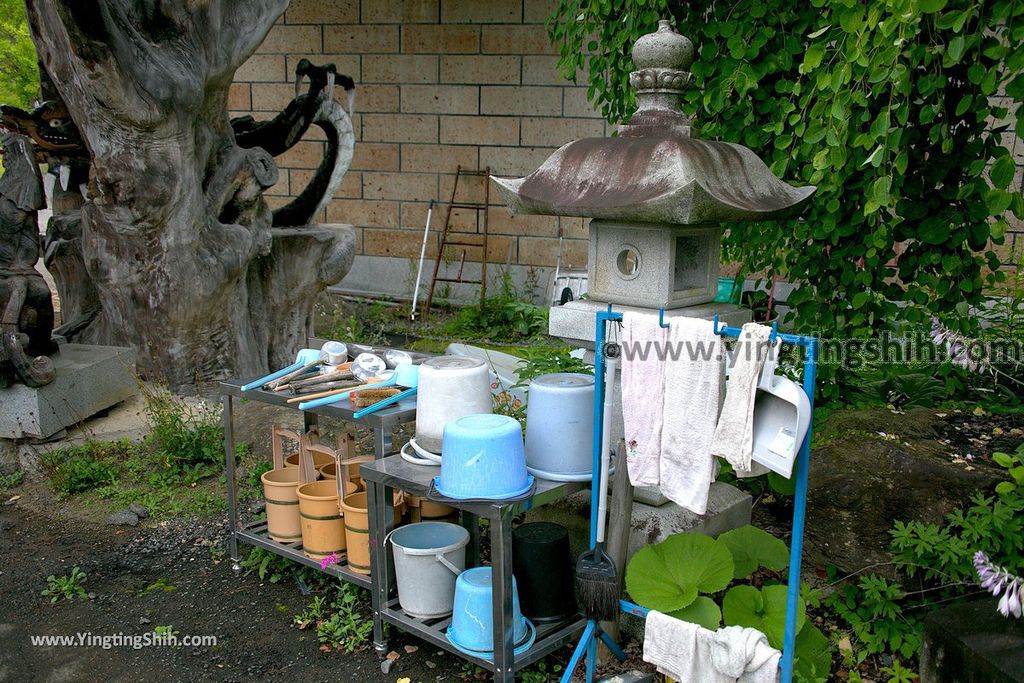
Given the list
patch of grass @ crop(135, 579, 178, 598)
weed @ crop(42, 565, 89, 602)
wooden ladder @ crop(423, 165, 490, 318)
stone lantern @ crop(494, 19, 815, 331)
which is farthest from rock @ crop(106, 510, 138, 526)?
wooden ladder @ crop(423, 165, 490, 318)

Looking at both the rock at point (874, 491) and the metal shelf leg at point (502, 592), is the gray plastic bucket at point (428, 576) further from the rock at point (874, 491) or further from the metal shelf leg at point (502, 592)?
the rock at point (874, 491)

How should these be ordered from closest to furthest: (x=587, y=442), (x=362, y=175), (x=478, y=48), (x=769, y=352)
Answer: (x=769, y=352)
(x=587, y=442)
(x=478, y=48)
(x=362, y=175)

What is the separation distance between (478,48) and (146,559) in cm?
712

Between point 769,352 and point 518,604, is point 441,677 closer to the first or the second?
point 518,604

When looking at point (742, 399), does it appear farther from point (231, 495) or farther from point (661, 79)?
point (231, 495)

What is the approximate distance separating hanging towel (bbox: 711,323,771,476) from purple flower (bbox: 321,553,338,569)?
2.01 metres

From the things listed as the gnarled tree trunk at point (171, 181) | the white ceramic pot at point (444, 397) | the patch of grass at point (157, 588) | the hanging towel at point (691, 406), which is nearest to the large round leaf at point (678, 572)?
the hanging towel at point (691, 406)

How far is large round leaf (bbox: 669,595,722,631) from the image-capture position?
2.85 m

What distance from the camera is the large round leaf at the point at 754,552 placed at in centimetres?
312

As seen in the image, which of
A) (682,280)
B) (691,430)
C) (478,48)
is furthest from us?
(478,48)

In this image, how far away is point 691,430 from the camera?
264cm

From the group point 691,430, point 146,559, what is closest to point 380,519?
point 691,430

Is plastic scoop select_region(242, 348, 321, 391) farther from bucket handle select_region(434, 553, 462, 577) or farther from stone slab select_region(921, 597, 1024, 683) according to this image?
stone slab select_region(921, 597, 1024, 683)

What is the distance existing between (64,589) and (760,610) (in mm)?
3294
